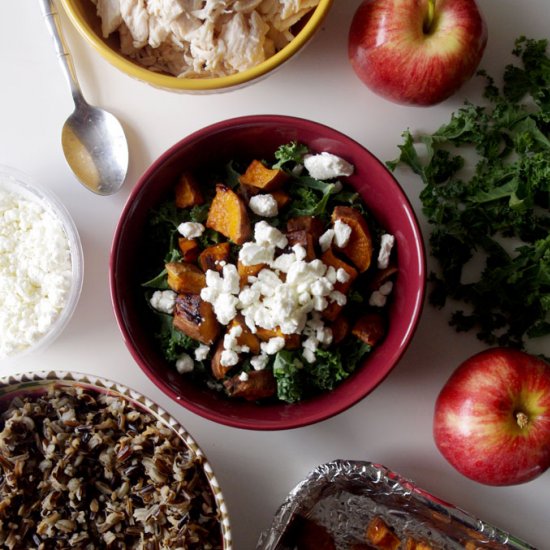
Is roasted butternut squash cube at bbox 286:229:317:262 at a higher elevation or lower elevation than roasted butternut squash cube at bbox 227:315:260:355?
higher

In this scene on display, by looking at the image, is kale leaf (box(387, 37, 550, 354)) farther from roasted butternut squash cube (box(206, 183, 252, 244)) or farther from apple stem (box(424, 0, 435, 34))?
roasted butternut squash cube (box(206, 183, 252, 244))

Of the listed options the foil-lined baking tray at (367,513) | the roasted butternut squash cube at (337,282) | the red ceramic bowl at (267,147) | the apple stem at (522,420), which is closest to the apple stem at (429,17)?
the red ceramic bowl at (267,147)

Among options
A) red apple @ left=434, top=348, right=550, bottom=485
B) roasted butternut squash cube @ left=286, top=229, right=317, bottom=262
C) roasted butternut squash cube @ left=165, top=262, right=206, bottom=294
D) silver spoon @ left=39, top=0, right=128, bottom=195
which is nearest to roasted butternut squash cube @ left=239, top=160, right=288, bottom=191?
roasted butternut squash cube @ left=286, top=229, right=317, bottom=262

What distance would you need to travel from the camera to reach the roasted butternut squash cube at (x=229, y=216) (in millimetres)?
1511

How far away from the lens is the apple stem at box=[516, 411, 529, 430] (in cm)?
154

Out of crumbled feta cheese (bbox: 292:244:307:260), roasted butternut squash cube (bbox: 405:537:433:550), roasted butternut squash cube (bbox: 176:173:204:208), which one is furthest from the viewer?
roasted butternut squash cube (bbox: 405:537:433:550)

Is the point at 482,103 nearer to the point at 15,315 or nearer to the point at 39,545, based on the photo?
the point at 15,315

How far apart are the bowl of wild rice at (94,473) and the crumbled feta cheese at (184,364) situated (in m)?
0.11

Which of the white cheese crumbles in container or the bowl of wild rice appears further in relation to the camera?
the white cheese crumbles in container

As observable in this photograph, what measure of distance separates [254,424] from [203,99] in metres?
0.78

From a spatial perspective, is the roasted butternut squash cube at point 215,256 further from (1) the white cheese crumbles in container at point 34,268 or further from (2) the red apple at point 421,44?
(2) the red apple at point 421,44

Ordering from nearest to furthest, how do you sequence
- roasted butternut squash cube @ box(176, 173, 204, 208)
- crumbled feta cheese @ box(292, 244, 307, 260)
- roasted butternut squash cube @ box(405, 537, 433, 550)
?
crumbled feta cheese @ box(292, 244, 307, 260), roasted butternut squash cube @ box(176, 173, 204, 208), roasted butternut squash cube @ box(405, 537, 433, 550)

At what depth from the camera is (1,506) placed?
1517 millimetres

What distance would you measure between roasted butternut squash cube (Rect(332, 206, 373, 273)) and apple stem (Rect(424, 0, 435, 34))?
1.47 feet
